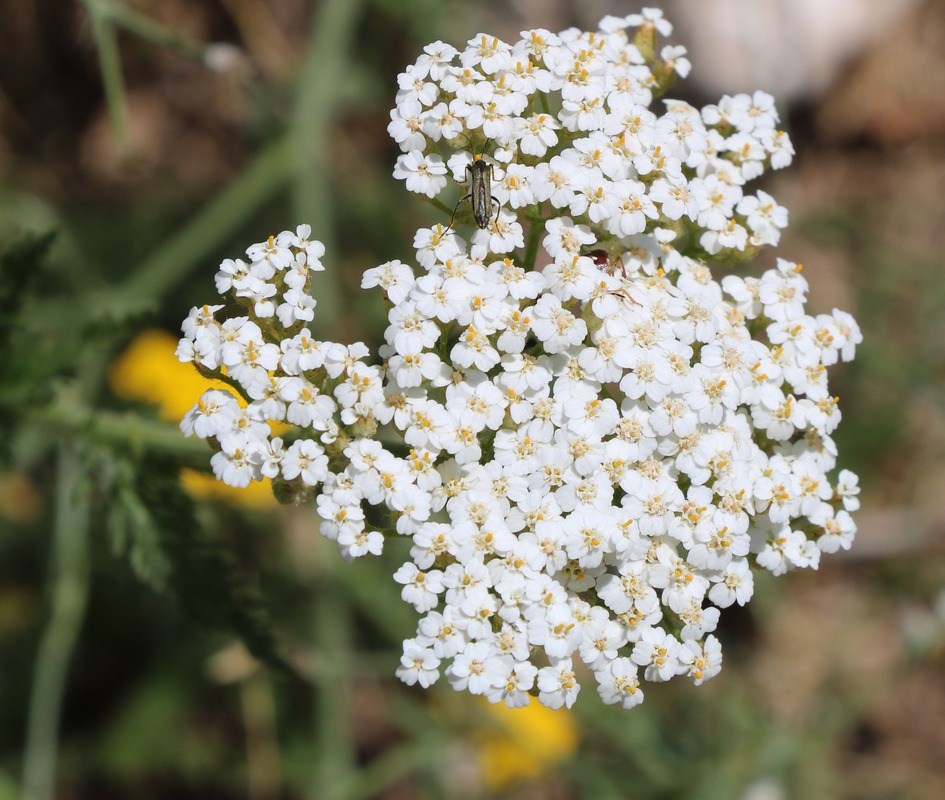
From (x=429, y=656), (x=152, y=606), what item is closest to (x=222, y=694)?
(x=152, y=606)

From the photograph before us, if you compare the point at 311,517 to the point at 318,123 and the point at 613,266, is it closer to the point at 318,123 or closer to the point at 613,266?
the point at 318,123

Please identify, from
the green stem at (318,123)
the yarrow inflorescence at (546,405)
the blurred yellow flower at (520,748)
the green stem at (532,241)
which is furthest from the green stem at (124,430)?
the blurred yellow flower at (520,748)

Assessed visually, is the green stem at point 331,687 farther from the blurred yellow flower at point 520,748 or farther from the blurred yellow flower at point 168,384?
the blurred yellow flower at point 520,748

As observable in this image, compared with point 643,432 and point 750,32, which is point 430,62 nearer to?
point 643,432

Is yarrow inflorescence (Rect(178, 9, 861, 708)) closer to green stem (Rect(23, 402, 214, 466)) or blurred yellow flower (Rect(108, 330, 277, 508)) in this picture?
green stem (Rect(23, 402, 214, 466))

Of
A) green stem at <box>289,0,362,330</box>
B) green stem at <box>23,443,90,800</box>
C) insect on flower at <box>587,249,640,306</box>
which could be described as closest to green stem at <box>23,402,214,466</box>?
green stem at <box>23,443,90,800</box>

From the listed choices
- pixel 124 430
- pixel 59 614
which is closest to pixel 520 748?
pixel 59 614
